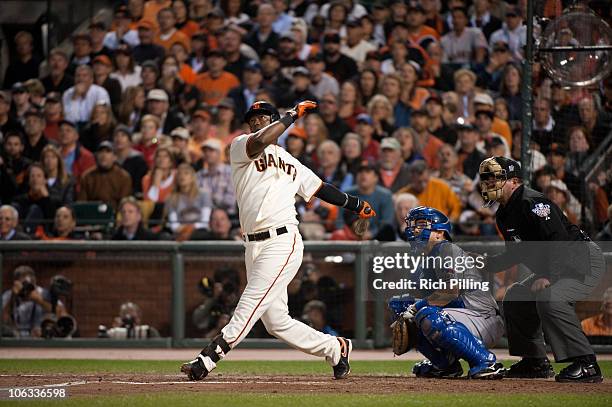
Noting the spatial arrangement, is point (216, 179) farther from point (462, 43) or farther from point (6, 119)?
point (462, 43)

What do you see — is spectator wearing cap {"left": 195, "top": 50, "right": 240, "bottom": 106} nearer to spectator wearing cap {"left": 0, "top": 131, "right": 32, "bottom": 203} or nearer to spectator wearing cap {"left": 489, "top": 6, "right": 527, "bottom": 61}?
spectator wearing cap {"left": 0, "top": 131, "right": 32, "bottom": 203}

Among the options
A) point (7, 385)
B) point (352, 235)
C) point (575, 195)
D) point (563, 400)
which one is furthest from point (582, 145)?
point (7, 385)

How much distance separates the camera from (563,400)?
21.5ft

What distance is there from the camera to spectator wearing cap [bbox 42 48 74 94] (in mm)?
15188

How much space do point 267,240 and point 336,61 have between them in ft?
24.9

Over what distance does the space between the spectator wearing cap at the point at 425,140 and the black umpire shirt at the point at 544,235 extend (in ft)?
17.6

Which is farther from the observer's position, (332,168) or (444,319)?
(332,168)

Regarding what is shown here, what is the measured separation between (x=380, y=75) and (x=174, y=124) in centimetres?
277

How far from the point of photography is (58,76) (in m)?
15.3

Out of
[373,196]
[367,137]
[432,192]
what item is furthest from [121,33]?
[432,192]

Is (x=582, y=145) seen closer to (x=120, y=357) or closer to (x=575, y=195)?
(x=575, y=195)

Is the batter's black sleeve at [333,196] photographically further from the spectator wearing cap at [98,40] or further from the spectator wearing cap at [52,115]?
the spectator wearing cap at [98,40]

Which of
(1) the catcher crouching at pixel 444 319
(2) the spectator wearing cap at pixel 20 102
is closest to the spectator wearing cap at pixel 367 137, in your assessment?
(2) the spectator wearing cap at pixel 20 102

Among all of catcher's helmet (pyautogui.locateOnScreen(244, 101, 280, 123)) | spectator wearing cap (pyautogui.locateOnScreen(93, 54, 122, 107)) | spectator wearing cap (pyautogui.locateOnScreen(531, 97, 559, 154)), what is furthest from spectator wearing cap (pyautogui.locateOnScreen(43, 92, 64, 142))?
catcher's helmet (pyautogui.locateOnScreen(244, 101, 280, 123))
